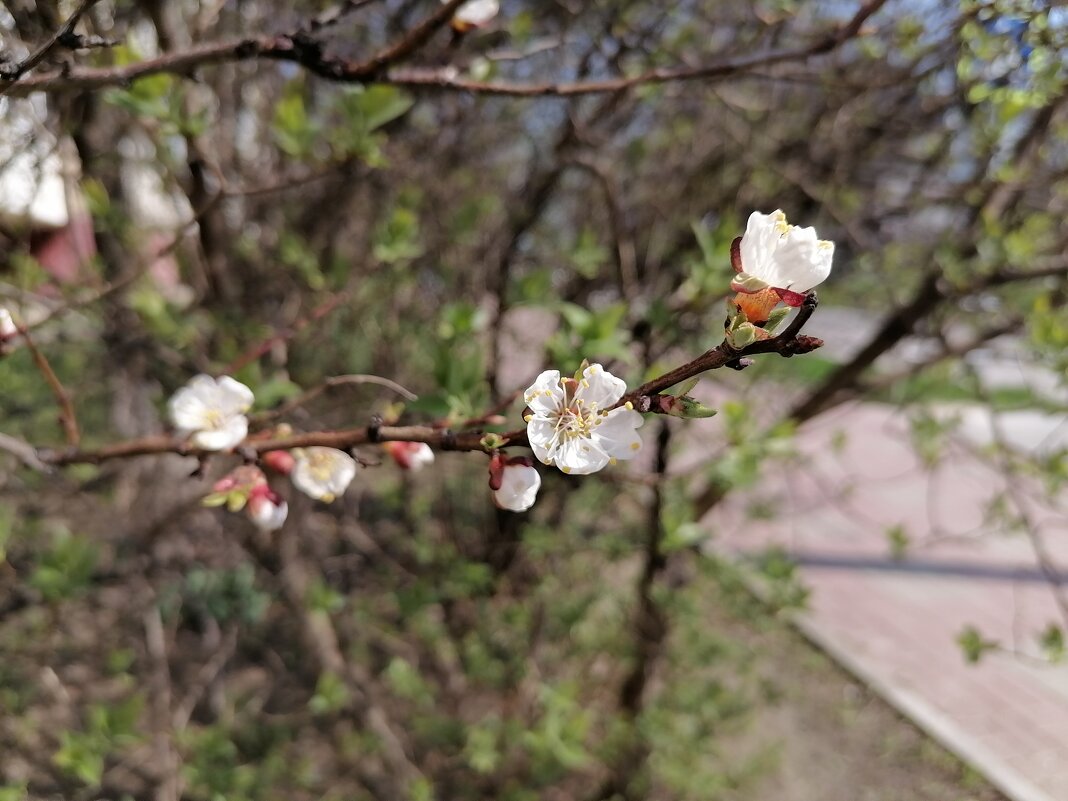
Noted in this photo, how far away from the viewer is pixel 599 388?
76 centimetres

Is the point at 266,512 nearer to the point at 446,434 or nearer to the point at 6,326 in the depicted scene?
the point at 446,434

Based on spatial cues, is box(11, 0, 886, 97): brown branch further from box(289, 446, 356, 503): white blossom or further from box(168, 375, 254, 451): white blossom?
box(289, 446, 356, 503): white blossom

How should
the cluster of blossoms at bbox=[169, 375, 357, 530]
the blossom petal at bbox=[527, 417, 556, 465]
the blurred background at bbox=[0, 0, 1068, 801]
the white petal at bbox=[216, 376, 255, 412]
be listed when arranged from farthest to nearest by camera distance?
1. the blurred background at bbox=[0, 0, 1068, 801]
2. the white petal at bbox=[216, 376, 255, 412]
3. the cluster of blossoms at bbox=[169, 375, 357, 530]
4. the blossom petal at bbox=[527, 417, 556, 465]

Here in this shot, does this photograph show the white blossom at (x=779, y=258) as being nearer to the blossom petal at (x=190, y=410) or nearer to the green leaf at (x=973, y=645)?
the blossom petal at (x=190, y=410)

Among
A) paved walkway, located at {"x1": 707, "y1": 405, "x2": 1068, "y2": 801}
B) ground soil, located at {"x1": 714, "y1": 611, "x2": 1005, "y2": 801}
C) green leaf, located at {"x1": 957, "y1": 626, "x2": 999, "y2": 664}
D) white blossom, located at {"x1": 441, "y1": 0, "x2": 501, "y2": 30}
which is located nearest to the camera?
white blossom, located at {"x1": 441, "y1": 0, "x2": 501, "y2": 30}

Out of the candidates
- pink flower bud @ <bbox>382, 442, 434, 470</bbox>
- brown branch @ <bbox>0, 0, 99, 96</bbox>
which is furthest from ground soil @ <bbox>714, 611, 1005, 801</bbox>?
brown branch @ <bbox>0, 0, 99, 96</bbox>

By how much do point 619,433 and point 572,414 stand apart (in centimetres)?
7

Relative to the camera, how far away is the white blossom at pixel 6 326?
1.06 meters

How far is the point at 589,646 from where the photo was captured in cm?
298

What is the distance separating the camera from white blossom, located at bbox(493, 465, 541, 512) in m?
0.78

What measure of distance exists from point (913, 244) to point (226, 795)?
3517 mm

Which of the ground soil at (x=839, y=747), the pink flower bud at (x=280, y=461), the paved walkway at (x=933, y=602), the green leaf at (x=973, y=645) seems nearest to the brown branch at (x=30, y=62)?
the pink flower bud at (x=280, y=461)

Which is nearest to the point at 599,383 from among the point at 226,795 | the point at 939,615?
the point at 226,795

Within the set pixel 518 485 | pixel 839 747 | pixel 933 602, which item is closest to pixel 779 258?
pixel 518 485
